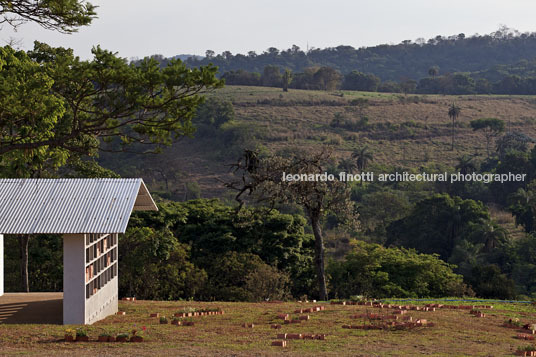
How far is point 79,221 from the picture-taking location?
1321cm

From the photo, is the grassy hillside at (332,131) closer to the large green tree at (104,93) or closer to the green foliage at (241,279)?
the green foliage at (241,279)

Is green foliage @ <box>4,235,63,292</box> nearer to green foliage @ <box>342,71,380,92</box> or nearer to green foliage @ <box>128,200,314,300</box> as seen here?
green foliage @ <box>128,200,314,300</box>

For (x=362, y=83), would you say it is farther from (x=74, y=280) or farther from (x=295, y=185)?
(x=74, y=280)

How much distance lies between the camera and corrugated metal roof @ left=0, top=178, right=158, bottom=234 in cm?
1314

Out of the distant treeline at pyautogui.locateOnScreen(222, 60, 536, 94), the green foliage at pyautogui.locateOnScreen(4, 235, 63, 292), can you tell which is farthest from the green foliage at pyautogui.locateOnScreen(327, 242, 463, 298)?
the distant treeline at pyautogui.locateOnScreen(222, 60, 536, 94)

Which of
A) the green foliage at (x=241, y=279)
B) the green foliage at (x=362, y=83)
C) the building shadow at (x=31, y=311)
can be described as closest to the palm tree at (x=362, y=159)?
the green foliage at (x=241, y=279)

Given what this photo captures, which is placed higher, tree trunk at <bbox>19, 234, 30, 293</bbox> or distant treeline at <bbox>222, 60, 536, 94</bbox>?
distant treeline at <bbox>222, 60, 536, 94</bbox>

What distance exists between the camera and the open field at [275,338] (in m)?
10.3

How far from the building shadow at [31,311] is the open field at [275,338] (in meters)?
0.77

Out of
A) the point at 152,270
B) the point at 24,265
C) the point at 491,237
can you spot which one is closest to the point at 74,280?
the point at 24,265

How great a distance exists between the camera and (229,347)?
34.7 ft

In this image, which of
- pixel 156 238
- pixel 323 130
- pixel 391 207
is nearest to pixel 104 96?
pixel 156 238

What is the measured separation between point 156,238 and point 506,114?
8725 cm

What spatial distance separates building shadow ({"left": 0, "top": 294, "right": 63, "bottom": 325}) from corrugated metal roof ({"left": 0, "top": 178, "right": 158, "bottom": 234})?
196 centimetres
